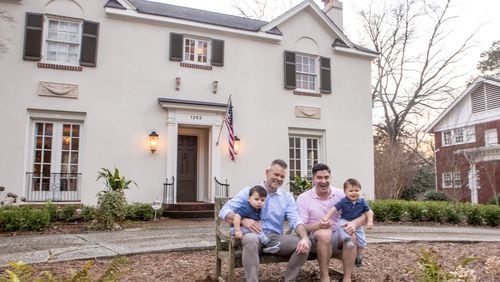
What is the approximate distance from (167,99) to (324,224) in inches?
337

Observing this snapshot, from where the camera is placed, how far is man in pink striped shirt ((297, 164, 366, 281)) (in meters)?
3.68

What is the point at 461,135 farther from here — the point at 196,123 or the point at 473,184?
the point at 196,123

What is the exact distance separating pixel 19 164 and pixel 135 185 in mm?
2894

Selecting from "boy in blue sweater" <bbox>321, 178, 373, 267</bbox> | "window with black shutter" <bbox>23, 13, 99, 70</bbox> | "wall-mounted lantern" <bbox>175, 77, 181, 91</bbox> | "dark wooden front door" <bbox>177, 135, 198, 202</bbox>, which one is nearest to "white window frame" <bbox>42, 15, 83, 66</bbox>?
"window with black shutter" <bbox>23, 13, 99, 70</bbox>

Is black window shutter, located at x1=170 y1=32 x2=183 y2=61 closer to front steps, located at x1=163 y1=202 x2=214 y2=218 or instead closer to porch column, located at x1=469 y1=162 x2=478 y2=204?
front steps, located at x1=163 y1=202 x2=214 y2=218

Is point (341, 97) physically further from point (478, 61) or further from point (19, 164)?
point (478, 61)

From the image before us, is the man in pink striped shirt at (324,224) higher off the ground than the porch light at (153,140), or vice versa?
the porch light at (153,140)

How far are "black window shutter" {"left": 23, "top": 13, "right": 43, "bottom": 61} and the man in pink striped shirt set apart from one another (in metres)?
9.16

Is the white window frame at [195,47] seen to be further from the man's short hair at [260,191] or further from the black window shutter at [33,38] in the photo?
the man's short hair at [260,191]

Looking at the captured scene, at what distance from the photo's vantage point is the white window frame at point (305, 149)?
13305 mm

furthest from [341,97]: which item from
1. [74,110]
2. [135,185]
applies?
[74,110]

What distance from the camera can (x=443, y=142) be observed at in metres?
25.3

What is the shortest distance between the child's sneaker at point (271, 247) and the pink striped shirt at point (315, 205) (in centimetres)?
45

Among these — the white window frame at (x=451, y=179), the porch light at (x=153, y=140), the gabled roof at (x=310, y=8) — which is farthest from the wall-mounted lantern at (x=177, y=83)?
the white window frame at (x=451, y=179)
